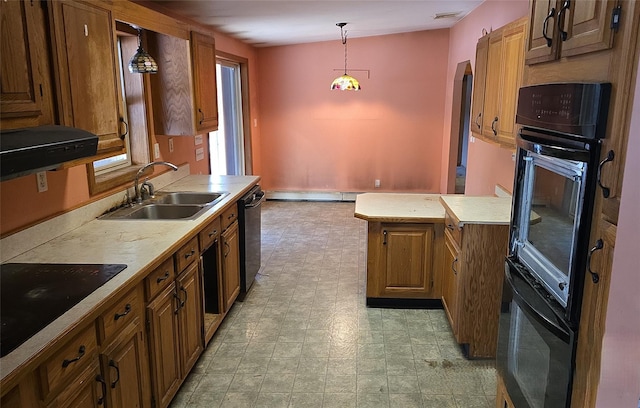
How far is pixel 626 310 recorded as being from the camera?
2.85ft

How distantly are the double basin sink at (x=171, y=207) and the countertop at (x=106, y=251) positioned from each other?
4.9 inches

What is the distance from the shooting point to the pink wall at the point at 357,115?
6.54m

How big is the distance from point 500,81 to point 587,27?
4.89ft

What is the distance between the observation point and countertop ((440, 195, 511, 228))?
8.78 ft

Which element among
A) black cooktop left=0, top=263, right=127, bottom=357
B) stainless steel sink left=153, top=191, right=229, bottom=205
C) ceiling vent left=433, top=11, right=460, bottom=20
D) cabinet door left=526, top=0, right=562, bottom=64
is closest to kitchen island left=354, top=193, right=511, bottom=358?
stainless steel sink left=153, top=191, right=229, bottom=205

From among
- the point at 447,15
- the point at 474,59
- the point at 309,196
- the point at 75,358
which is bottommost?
the point at 309,196

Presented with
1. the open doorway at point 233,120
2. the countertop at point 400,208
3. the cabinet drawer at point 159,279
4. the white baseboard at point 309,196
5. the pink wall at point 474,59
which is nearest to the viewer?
the cabinet drawer at point 159,279

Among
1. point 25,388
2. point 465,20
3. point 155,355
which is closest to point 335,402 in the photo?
point 155,355

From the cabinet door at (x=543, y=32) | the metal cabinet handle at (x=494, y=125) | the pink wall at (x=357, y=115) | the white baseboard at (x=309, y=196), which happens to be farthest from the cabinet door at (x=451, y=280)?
the white baseboard at (x=309, y=196)

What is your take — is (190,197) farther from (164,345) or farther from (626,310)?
(626,310)

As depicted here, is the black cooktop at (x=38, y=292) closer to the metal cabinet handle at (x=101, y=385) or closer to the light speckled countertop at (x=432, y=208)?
the metal cabinet handle at (x=101, y=385)

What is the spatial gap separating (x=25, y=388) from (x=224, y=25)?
4011 millimetres

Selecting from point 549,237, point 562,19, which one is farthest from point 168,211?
point 562,19

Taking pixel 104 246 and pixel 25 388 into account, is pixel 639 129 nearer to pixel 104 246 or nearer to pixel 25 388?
pixel 25 388
